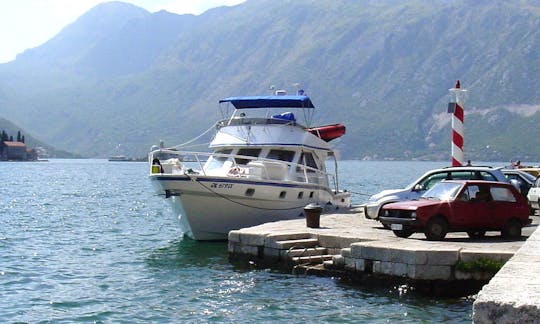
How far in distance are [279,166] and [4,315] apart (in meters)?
13.6

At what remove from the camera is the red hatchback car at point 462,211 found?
1755cm

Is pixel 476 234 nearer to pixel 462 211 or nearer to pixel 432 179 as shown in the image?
pixel 462 211

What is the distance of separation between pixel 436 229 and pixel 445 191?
121 centimetres

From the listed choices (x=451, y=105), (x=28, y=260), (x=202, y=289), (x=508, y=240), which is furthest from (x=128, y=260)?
(x=451, y=105)

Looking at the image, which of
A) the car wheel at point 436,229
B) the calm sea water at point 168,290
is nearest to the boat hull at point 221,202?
the calm sea water at point 168,290

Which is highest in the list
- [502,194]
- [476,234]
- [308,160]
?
[308,160]

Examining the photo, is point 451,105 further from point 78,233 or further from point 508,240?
point 78,233

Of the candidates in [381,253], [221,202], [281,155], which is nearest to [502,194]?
[381,253]

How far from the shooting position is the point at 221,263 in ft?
70.0

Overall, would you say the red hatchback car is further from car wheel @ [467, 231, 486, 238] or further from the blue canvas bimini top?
the blue canvas bimini top

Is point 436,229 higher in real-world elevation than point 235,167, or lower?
lower

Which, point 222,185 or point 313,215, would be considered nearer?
point 313,215

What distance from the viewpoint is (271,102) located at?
30.5 m

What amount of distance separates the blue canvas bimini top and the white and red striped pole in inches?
240
